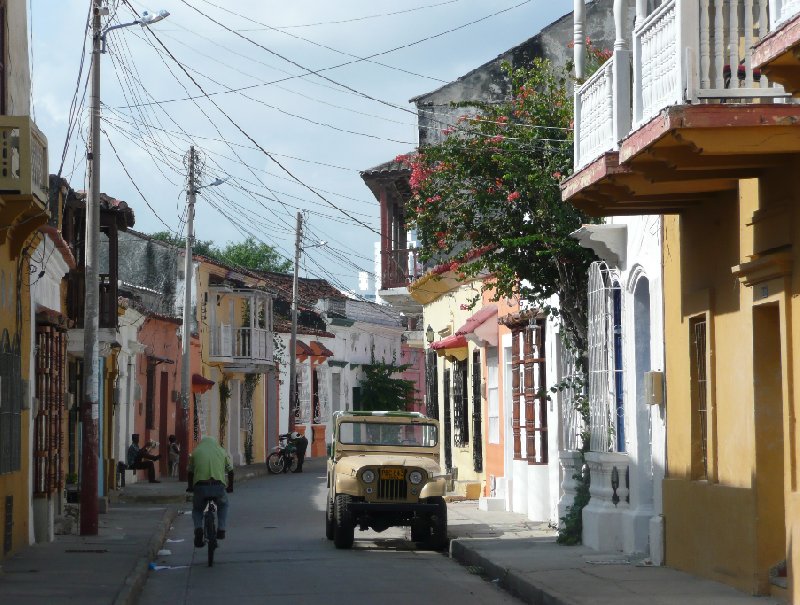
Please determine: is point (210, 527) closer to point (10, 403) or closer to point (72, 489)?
point (10, 403)

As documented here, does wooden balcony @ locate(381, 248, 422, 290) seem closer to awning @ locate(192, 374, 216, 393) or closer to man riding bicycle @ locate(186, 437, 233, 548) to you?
awning @ locate(192, 374, 216, 393)

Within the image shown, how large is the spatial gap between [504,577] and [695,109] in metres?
6.05

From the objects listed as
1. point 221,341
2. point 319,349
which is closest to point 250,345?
point 221,341

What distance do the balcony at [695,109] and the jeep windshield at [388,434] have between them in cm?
778

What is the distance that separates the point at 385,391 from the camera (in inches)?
2596

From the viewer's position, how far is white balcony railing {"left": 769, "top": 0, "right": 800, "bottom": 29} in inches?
349

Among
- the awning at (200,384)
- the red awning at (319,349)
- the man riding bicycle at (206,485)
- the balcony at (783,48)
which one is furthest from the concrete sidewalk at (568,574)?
the red awning at (319,349)

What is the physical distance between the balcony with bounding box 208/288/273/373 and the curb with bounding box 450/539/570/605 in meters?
32.1

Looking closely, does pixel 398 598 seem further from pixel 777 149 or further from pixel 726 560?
pixel 777 149

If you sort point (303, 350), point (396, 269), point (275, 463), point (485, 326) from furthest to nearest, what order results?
1. point (303, 350)
2. point (275, 463)
3. point (396, 269)
4. point (485, 326)

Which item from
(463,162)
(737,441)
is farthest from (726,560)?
(463,162)

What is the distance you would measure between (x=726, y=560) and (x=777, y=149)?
12.9 ft

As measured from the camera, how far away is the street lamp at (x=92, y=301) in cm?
2081

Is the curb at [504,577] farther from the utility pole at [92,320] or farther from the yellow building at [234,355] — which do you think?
the yellow building at [234,355]
